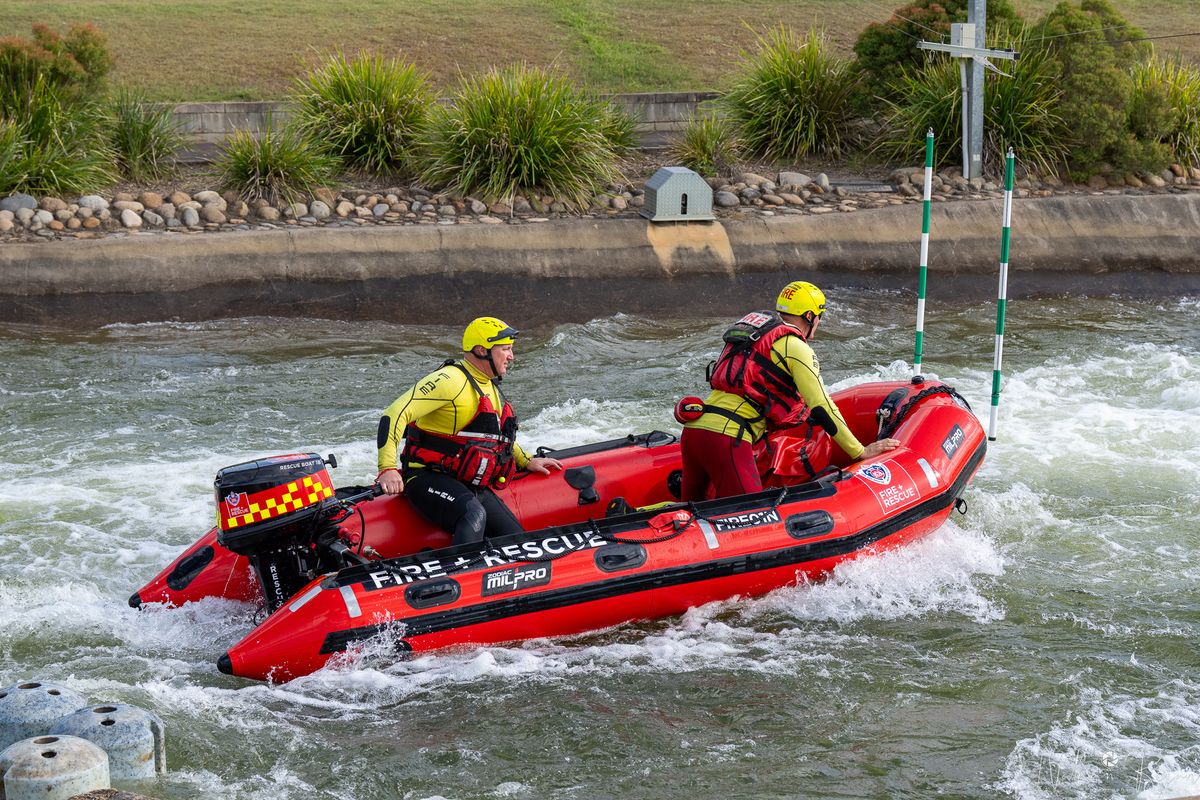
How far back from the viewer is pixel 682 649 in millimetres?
6148

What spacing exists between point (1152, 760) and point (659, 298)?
25.6ft

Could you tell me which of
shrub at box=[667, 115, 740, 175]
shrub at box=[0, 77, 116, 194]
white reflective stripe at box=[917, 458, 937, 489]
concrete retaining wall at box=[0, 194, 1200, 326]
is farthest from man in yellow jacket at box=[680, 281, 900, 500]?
shrub at box=[0, 77, 116, 194]

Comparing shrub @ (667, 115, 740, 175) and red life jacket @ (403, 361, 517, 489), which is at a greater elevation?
shrub @ (667, 115, 740, 175)

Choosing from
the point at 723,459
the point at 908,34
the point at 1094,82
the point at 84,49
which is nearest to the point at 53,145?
the point at 84,49

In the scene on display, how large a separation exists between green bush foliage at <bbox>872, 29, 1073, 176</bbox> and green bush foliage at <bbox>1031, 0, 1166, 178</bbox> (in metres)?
0.14

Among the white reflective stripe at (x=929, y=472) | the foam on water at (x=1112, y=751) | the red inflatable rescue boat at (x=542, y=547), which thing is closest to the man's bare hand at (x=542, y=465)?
the red inflatable rescue boat at (x=542, y=547)

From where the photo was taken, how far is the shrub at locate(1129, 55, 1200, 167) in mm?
14086

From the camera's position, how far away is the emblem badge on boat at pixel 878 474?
22.2 feet

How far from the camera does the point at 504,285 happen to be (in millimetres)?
12336

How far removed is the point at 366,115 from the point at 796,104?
4.48 metres

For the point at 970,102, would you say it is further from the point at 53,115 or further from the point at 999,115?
the point at 53,115

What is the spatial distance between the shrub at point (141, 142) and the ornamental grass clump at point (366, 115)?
1.30 meters

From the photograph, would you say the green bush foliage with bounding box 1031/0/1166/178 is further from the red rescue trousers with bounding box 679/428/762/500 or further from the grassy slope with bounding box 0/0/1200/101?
the red rescue trousers with bounding box 679/428/762/500

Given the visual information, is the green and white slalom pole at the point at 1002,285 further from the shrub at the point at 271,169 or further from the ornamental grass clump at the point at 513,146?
the shrub at the point at 271,169
